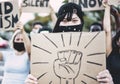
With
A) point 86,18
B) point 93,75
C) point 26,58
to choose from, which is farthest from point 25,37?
point 93,75

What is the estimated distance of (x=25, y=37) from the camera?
2.12 metres

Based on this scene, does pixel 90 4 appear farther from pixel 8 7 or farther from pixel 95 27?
pixel 8 7

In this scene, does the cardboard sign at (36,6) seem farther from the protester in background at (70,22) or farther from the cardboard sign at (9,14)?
the protester in background at (70,22)

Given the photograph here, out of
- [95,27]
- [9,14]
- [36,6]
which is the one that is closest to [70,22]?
[95,27]

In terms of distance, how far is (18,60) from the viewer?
2.19m

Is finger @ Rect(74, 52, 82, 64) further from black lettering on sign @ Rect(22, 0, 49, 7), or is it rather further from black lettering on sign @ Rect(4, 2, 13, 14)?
black lettering on sign @ Rect(4, 2, 13, 14)

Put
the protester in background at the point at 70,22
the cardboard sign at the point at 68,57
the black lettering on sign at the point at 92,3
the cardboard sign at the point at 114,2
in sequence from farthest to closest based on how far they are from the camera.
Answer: the black lettering on sign at the point at 92,3, the cardboard sign at the point at 114,2, the protester in background at the point at 70,22, the cardboard sign at the point at 68,57

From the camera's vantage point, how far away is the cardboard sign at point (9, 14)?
7.19ft

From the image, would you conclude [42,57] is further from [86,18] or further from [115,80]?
[86,18]

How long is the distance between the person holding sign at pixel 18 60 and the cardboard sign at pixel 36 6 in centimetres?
13

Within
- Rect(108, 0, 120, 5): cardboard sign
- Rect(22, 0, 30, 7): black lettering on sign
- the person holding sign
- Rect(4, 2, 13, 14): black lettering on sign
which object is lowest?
the person holding sign

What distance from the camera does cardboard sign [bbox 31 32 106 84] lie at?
154cm

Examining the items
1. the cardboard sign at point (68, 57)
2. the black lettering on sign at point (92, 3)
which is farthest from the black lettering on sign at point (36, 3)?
the cardboard sign at point (68, 57)

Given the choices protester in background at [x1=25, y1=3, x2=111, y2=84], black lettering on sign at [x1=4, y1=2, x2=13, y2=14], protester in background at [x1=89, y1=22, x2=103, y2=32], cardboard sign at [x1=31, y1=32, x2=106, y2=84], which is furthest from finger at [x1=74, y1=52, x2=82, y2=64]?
black lettering on sign at [x1=4, y1=2, x2=13, y2=14]
